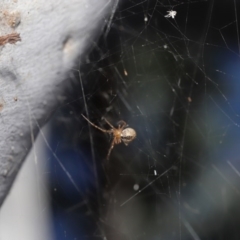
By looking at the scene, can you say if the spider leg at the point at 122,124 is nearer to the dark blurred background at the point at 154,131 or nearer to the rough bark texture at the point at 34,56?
the dark blurred background at the point at 154,131

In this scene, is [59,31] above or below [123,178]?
above

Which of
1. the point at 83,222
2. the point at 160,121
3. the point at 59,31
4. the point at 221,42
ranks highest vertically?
Answer: the point at 59,31

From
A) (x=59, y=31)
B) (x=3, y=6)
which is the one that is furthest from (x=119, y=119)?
(x=3, y=6)

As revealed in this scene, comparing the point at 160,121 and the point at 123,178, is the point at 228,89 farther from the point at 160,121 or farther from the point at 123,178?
the point at 123,178

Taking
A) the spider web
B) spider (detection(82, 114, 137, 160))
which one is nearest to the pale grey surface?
the spider web

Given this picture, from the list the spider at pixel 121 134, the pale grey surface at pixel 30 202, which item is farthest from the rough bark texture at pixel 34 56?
the spider at pixel 121 134

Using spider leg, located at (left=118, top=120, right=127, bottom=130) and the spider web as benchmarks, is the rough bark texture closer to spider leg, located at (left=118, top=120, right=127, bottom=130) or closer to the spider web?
the spider web
